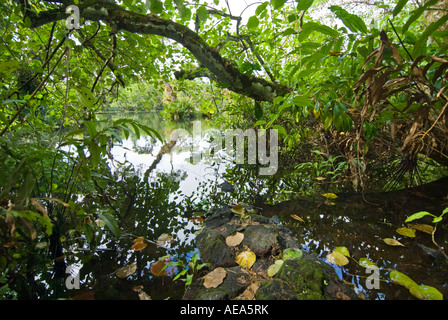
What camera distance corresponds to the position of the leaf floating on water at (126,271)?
115 cm

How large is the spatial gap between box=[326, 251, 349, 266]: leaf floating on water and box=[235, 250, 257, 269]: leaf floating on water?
0.45m

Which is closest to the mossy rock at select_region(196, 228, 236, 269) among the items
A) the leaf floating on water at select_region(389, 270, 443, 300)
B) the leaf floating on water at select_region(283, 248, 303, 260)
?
the leaf floating on water at select_region(283, 248, 303, 260)

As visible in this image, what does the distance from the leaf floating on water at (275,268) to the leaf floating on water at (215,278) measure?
236mm

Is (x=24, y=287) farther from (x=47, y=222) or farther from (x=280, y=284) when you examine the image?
(x=280, y=284)

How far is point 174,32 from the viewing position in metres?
2.12

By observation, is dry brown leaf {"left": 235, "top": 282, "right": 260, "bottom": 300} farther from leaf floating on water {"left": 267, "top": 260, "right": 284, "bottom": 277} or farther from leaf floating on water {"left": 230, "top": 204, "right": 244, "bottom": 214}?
leaf floating on water {"left": 230, "top": 204, "right": 244, "bottom": 214}

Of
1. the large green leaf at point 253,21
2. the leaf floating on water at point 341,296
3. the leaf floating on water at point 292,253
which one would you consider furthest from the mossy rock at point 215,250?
the large green leaf at point 253,21

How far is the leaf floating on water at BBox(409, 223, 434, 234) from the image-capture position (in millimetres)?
1448

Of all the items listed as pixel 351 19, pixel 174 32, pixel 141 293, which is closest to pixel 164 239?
pixel 141 293

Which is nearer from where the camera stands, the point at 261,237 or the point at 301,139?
the point at 261,237

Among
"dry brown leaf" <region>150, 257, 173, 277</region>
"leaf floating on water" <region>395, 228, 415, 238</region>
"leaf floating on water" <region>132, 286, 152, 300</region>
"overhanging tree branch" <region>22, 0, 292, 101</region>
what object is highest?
"overhanging tree branch" <region>22, 0, 292, 101</region>
